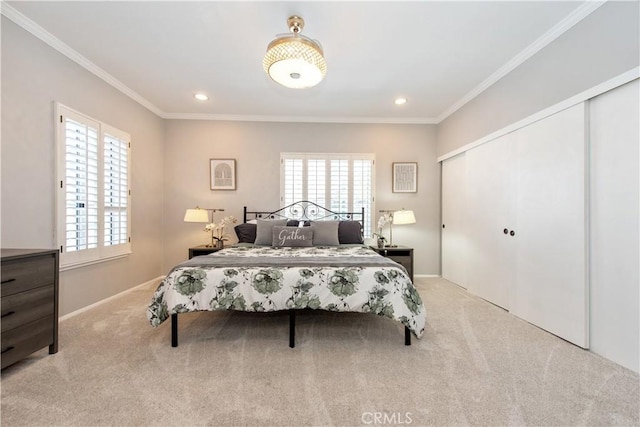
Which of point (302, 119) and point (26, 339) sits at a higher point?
point (302, 119)

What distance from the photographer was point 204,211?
13.6ft

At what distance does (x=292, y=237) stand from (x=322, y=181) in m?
1.41

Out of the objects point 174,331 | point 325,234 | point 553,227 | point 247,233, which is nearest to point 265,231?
point 247,233

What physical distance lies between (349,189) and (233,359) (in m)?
3.22

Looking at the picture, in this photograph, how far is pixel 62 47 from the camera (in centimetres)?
264

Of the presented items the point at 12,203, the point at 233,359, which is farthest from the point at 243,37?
the point at 233,359

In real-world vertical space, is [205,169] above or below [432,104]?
below

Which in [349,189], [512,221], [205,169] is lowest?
[512,221]

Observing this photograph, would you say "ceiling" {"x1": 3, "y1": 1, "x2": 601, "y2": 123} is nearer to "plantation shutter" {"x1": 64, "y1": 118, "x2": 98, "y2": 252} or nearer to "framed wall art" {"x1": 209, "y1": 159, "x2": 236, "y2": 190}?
"plantation shutter" {"x1": 64, "y1": 118, "x2": 98, "y2": 252}

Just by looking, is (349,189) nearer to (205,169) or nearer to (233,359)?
(205,169)

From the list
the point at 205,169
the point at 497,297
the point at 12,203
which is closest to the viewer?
the point at 12,203

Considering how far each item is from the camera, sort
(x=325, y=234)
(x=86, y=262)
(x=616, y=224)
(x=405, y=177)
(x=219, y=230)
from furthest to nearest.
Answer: (x=405, y=177) < (x=219, y=230) < (x=325, y=234) < (x=86, y=262) < (x=616, y=224)

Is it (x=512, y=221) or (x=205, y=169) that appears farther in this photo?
(x=205, y=169)

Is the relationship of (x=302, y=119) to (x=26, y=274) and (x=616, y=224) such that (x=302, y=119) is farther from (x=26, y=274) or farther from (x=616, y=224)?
(x=616, y=224)
